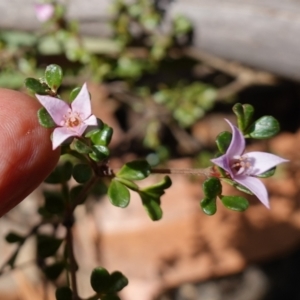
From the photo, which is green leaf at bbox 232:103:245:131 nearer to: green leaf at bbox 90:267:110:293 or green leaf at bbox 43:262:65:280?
green leaf at bbox 90:267:110:293

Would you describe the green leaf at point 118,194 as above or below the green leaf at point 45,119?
below

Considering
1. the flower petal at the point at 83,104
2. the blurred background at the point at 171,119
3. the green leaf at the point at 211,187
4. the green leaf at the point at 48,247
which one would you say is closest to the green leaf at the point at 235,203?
the green leaf at the point at 211,187

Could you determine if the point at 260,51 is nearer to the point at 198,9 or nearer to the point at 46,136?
the point at 198,9

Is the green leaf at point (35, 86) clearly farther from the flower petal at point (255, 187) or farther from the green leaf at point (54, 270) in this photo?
the green leaf at point (54, 270)

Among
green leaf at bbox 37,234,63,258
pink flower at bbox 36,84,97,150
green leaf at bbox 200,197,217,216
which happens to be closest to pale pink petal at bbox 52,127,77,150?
pink flower at bbox 36,84,97,150

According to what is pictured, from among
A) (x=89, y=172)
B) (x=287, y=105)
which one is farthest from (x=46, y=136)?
(x=287, y=105)

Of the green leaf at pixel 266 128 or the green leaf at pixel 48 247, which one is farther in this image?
the green leaf at pixel 48 247

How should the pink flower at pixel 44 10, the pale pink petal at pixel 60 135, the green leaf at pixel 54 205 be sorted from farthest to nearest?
1. the pink flower at pixel 44 10
2. the green leaf at pixel 54 205
3. the pale pink petal at pixel 60 135
